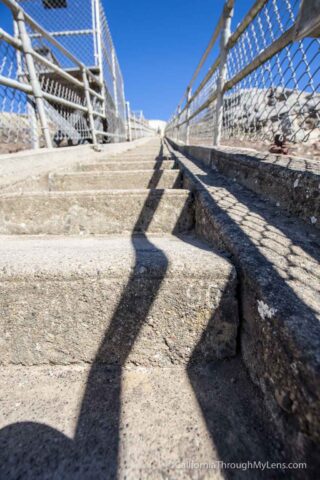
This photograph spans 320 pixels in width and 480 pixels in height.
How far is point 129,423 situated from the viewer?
2.11 ft

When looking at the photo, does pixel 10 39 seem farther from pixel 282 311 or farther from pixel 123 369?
pixel 282 311

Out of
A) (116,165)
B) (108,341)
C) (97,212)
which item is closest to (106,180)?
(97,212)

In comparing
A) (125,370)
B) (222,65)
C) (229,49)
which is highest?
(229,49)

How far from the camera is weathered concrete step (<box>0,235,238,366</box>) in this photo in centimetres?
78

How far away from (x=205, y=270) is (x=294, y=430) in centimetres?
44

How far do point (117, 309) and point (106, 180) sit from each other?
1485 millimetres

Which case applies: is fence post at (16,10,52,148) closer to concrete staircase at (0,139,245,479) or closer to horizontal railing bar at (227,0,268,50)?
horizontal railing bar at (227,0,268,50)

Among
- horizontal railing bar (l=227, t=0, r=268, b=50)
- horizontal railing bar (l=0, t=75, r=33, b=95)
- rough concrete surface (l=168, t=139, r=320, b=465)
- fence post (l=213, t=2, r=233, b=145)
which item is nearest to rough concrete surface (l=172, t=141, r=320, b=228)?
rough concrete surface (l=168, t=139, r=320, b=465)

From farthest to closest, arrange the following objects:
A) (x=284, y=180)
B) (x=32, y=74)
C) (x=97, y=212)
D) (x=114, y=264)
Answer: (x=32, y=74), (x=97, y=212), (x=284, y=180), (x=114, y=264)

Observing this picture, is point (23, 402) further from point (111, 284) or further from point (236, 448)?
point (236, 448)

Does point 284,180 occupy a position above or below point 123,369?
above

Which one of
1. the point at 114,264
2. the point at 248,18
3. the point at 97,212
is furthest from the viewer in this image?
the point at 248,18

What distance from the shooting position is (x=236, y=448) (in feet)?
1.88

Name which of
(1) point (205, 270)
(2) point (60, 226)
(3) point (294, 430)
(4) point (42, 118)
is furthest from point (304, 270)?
(4) point (42, 118)
